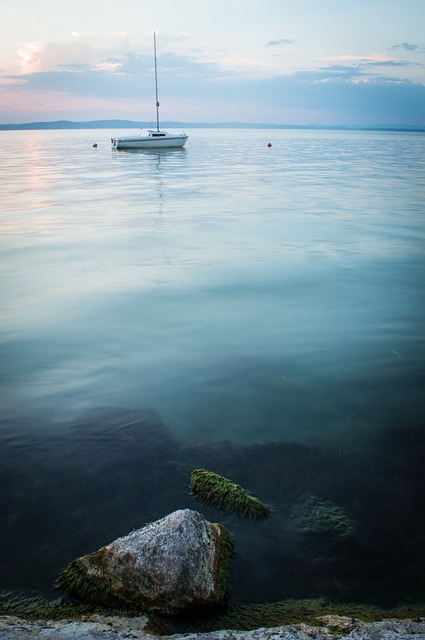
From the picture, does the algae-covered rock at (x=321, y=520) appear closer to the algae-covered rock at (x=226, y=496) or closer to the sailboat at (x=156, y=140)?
the algae-covered rock at (x=226, y=496)

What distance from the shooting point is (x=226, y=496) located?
558 cm

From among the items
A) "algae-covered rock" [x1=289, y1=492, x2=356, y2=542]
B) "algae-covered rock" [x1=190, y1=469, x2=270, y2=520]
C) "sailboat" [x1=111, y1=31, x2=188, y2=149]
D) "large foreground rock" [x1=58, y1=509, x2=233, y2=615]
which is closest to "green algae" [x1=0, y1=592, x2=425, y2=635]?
"large foreground rock" [x1=58, y1=509, x2=233, y2=615]

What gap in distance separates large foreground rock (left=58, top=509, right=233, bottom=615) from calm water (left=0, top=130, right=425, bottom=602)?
0.39m

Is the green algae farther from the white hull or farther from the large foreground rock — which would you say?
the white hull

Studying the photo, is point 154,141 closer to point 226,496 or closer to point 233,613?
point 226,496

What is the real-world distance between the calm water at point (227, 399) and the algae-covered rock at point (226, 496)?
0.12 meters

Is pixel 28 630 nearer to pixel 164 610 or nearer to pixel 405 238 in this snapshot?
pixel 164 610

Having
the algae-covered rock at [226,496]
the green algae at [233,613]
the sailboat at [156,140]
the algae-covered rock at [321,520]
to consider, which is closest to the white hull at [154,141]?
the sailboat at [156,140]

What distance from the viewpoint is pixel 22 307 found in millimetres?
12562

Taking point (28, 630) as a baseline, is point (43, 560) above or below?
below

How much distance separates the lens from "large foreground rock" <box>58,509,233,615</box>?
4129 millimetres

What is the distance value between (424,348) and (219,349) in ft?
12.7

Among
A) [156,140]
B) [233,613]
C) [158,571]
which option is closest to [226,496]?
[233,613]

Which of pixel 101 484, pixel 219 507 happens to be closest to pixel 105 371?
pixel 101 484
